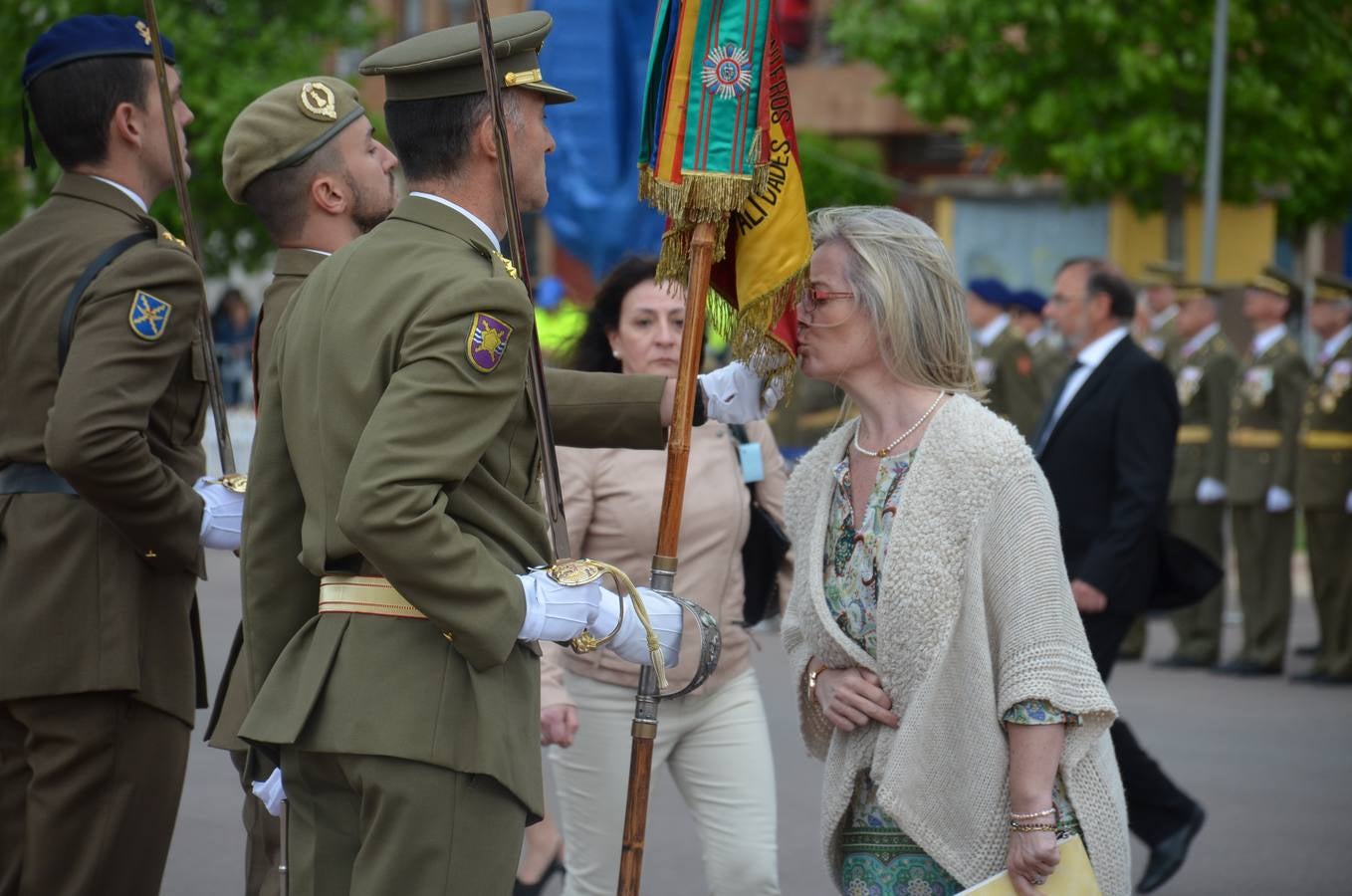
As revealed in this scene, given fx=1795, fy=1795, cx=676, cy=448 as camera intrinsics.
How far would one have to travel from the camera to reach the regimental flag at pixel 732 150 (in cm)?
336

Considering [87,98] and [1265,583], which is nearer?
[87,98]

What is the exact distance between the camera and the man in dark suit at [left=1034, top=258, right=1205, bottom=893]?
240 inches

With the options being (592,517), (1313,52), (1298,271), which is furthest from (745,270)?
(1298,271)

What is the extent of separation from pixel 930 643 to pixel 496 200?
1.13 m

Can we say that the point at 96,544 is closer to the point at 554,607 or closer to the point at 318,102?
the point at 318,102

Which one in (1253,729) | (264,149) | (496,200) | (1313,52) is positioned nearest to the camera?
(496,200)

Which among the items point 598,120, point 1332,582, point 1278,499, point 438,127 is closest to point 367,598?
point 438,127

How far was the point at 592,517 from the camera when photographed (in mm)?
4711

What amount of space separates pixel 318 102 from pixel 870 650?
1737mm

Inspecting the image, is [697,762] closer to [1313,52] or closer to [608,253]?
[608,253]

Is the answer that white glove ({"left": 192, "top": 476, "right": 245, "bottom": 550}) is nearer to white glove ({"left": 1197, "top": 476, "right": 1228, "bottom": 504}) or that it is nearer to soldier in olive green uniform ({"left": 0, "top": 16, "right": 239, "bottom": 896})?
soldier in olive green uniform ({"left": 0, "top": 16, "right": 239, "bottom": 896})

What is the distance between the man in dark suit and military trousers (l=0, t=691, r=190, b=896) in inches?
126

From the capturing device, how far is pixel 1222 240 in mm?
25766

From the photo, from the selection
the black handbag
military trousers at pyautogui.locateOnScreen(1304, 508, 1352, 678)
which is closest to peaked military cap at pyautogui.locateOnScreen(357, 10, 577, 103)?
the black handbag
